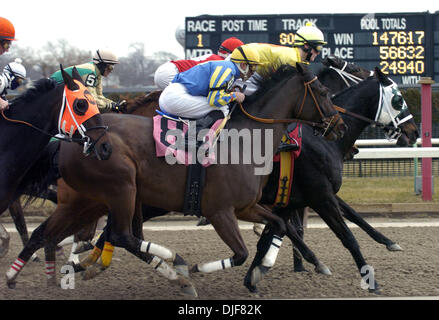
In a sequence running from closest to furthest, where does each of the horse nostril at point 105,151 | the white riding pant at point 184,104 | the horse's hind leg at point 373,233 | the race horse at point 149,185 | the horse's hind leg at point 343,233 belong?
the horse nostril at point 105,151
the race horse at point 149,185
the white riding pant at point 184,104
the horse's hind leg at point 343,233
the horse's hind leg at point 373,233

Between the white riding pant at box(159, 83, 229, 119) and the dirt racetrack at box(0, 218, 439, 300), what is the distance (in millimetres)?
1371

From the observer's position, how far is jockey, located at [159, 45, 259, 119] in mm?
4863

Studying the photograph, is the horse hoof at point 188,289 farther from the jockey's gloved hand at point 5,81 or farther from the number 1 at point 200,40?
the number 1 at point 200,40

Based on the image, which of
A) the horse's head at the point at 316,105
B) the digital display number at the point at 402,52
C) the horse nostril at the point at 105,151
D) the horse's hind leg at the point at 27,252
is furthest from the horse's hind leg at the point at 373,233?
the digital display number at the point at 402,52

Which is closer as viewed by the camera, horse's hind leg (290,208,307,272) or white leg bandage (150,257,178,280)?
white leg bandage (150,257,178,280)

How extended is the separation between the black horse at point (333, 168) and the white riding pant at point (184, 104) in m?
0.91

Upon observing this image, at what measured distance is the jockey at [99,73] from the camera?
612 centimetres

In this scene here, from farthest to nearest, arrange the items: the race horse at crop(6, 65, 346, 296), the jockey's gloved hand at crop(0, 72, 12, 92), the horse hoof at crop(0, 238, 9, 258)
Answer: the horse hoof at crop(0, 238, 9, 258), the jockey's gloved hand at crop(0, 72, 12, 92), the race horse at crop(6, 65, 346, 296)

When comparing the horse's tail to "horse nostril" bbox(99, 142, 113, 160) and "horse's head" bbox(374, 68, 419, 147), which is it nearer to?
"horse nostril" bbox(99, 142, 113, 160)

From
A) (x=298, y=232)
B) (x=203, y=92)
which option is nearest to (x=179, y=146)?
(x=203, y=92)

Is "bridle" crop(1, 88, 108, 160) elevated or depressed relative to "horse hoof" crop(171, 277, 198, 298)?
elevated

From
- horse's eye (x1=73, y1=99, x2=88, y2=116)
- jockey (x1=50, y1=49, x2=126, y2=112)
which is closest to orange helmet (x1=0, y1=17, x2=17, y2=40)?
jockey (x1=50, y1=49, x2=126, y2=112)
